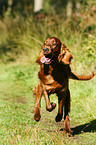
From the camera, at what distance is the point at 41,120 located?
4918 mm

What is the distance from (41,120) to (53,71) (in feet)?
4.85

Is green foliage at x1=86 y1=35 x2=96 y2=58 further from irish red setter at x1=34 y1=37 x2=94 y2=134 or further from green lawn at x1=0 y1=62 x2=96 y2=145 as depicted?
irish red setter at x1=34 y1=37 x2=94 y2=134

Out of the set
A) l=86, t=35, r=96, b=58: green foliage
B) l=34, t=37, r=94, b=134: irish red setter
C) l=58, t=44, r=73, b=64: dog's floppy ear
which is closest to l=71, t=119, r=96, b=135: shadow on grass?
l=34, t=37, r=94, b=134: irish red setter

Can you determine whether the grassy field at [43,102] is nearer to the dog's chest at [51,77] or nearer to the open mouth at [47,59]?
the dog's chest at [51,77]

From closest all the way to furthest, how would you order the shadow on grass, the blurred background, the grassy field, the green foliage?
1. the grassy field
2. the shadow on grass
3. the green foliage
4. the blurred background

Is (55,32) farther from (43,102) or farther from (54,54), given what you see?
(54,54)

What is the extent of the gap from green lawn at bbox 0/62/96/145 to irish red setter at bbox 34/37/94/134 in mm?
326

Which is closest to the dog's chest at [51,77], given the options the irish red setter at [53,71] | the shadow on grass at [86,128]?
the irish red setter at [53,71]

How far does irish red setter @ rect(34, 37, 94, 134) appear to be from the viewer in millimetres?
3582

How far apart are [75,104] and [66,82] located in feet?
6.58

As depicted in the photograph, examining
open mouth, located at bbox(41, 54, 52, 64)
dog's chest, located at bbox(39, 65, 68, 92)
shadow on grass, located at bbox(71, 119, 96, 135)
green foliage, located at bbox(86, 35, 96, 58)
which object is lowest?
shadow on grass, located at bbox(71, 119, 96, 135)

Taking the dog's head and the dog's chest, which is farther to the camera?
the dog's chest

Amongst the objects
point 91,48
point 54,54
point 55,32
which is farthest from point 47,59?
point 55,32

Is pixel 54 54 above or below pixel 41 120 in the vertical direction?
above
